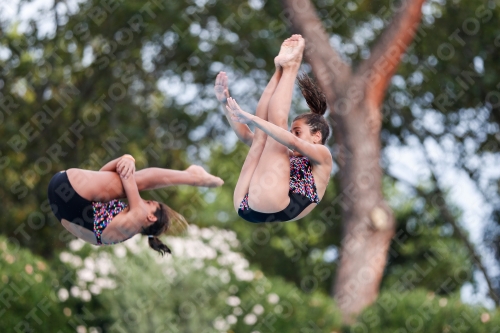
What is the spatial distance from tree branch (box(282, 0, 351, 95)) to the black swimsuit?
17.2ft

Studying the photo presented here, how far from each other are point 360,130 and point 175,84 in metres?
4.46

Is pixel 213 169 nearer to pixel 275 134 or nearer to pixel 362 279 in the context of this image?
pixel 362 279

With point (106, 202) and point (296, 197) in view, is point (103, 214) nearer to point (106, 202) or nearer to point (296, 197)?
point (106, 202)

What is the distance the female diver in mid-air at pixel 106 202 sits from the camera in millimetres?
4652

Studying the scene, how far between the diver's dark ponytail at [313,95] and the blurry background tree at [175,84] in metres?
7.68

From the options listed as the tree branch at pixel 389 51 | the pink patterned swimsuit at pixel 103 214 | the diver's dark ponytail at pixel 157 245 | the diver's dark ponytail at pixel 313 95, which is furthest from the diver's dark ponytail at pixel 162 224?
the tree branch at pixel 389 51

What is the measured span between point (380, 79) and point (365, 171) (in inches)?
43.5

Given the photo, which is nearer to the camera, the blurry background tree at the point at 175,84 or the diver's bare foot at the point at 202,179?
the diver's bare foot at the point at 202,179

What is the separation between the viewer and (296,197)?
4.46 metres

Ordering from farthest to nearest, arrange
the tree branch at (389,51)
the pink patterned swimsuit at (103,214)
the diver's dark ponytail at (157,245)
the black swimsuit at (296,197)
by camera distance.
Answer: the tree branch at (389,51) → the diver's dark ponytail at (157,245) → the pink patterned swimsuit at (103,214) → the black swimsuit at (296,197)

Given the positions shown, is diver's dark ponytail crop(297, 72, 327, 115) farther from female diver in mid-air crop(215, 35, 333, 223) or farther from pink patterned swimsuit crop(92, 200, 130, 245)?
pink patterned swimsuit crop(92, 200, 130, 245)

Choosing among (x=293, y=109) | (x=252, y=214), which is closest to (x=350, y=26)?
(x=293, y=109)

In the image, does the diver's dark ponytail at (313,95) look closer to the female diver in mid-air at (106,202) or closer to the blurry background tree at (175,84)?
the female diver in mid-air at (106,202)

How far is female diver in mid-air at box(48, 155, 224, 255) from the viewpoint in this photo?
4.65m
